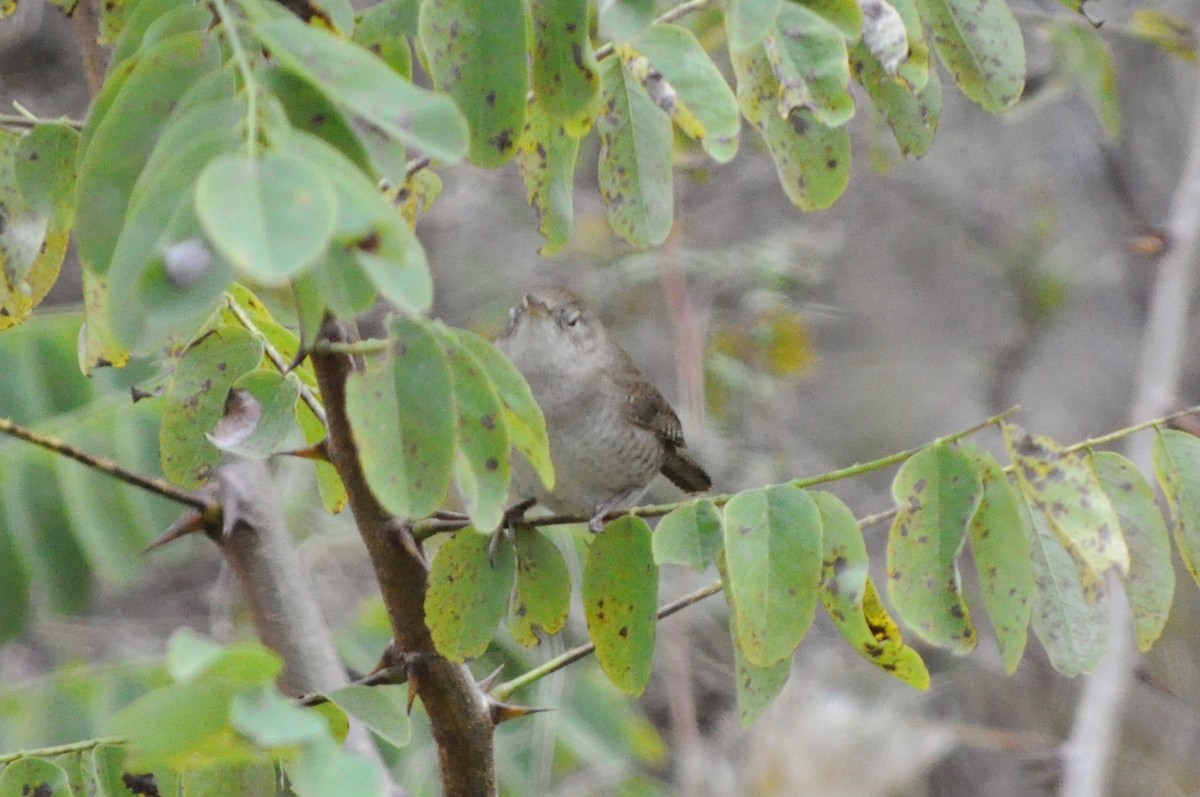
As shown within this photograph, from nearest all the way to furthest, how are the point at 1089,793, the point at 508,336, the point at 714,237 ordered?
the point at 1089,793
the point at 508,336
the point at 714,237

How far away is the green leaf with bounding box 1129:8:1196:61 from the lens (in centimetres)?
353

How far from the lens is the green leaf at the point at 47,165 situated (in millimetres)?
1699

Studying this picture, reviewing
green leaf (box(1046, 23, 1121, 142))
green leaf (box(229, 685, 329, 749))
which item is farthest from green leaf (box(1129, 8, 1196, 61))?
green leaf (box(229, 685, 329, 749))

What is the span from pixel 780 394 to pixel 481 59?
6.00 m

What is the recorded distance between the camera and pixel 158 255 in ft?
3.47

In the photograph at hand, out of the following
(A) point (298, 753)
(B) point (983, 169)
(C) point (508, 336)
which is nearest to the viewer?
(A) point (298, 753)

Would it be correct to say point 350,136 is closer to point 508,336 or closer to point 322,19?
point 322,19

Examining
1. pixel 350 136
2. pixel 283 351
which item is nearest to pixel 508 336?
pixel 283 351

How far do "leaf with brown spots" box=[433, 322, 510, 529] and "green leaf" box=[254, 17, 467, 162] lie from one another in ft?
0.78

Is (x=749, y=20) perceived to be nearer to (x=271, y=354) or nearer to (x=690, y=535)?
(x=690, y=535)

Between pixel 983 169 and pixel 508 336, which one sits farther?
pixel 983 169

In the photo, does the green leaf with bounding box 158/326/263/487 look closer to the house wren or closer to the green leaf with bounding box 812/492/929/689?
the green leaf with bounding box 812/492/929/689

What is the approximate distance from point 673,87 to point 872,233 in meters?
8.00

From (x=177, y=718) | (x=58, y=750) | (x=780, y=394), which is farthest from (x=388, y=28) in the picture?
(x=780, y=394)
